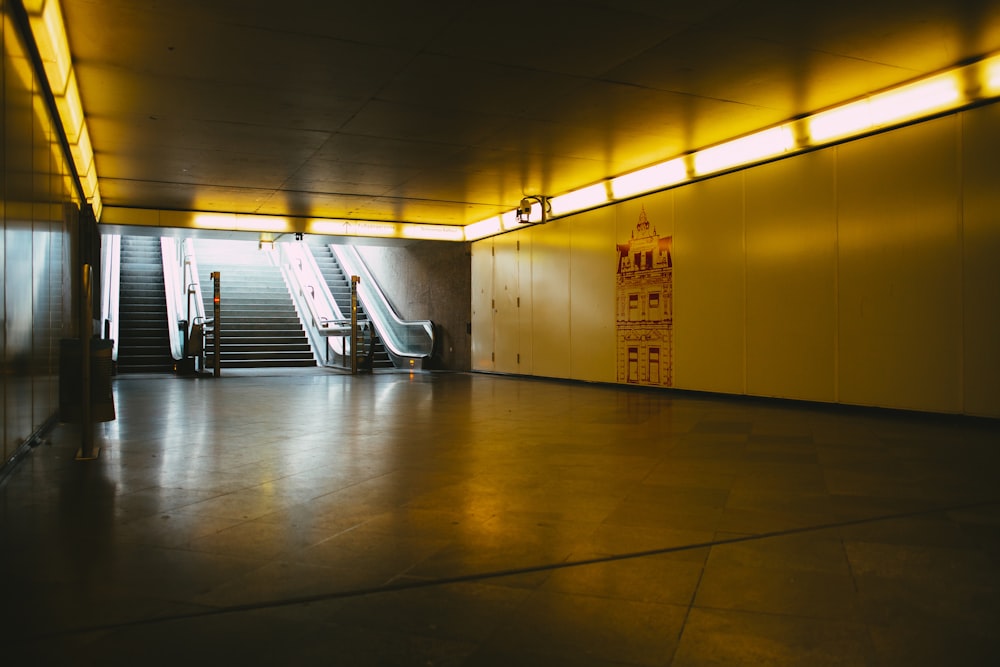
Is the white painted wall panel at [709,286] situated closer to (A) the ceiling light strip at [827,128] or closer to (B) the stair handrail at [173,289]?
(A) the ceiling light strip at [827,128]

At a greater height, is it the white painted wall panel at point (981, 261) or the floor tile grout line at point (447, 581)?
the white painted wall panel at point (981, 261)

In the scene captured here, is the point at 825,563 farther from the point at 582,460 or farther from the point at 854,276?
the point at 854,276

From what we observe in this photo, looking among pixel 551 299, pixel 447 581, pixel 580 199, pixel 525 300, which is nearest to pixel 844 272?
pixel 580 199

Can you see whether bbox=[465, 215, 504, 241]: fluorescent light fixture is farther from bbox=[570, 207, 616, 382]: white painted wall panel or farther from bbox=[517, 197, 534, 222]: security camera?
bbox=[570, 207, 616, 382]: white painted wall panel

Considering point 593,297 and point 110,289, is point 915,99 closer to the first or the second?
point 593,297

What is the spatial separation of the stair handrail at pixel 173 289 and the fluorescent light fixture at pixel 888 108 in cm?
1286

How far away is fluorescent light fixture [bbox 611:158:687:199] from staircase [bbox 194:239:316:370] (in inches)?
358

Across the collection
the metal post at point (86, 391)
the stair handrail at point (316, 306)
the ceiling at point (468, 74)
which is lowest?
the metal post at point (86, 391)

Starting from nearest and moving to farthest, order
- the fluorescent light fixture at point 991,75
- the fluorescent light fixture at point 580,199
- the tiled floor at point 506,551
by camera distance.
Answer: the tiled floor at point 506,551 < the fluorescent light fixture at point 991,75 < the fluorescent light fixture at point 580,199

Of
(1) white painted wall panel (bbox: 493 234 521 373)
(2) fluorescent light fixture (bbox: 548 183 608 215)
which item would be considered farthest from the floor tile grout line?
(1) white painted wall panel (bbox: 493 234 521 373)

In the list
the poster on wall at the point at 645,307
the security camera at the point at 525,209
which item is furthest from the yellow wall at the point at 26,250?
the poster on wall at the point at 645,307

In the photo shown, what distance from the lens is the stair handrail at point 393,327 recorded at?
1669 cm

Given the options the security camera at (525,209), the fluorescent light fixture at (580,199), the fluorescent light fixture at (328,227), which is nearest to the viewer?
the fluorescent light fixture at (580,199)

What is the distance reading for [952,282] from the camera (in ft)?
22.0
